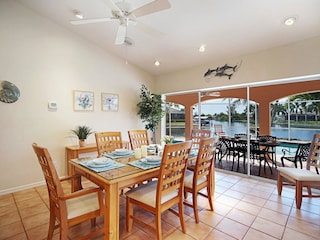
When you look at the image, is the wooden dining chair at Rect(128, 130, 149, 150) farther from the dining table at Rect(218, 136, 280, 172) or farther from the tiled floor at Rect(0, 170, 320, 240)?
the dining table at Rect(218, 136, 280, 172)

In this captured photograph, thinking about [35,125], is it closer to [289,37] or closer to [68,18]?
[68,18]

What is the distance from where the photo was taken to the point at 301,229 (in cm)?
218

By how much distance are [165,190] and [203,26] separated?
9.56 feet

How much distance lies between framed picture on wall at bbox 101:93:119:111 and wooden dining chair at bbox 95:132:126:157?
1.73 meters

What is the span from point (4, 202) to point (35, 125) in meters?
1.41

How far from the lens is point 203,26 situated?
128 inches

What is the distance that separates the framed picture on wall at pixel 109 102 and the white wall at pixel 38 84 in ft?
0.41

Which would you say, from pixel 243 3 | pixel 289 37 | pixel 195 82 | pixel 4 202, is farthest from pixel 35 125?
pixel 289 37

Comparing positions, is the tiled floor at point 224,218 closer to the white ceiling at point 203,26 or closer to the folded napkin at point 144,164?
the folded napkin at point 144,164

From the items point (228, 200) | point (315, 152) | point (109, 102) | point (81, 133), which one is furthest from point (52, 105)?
point (315, 152)

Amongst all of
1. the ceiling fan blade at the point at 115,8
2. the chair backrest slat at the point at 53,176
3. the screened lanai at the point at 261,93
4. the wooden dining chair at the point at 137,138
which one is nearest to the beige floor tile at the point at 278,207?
the screened lanai at the point at 261,93

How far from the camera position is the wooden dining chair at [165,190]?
1.81 meters

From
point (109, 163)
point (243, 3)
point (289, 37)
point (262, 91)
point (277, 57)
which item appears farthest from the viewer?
point (262, 91)

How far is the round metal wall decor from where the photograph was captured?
3.19m
